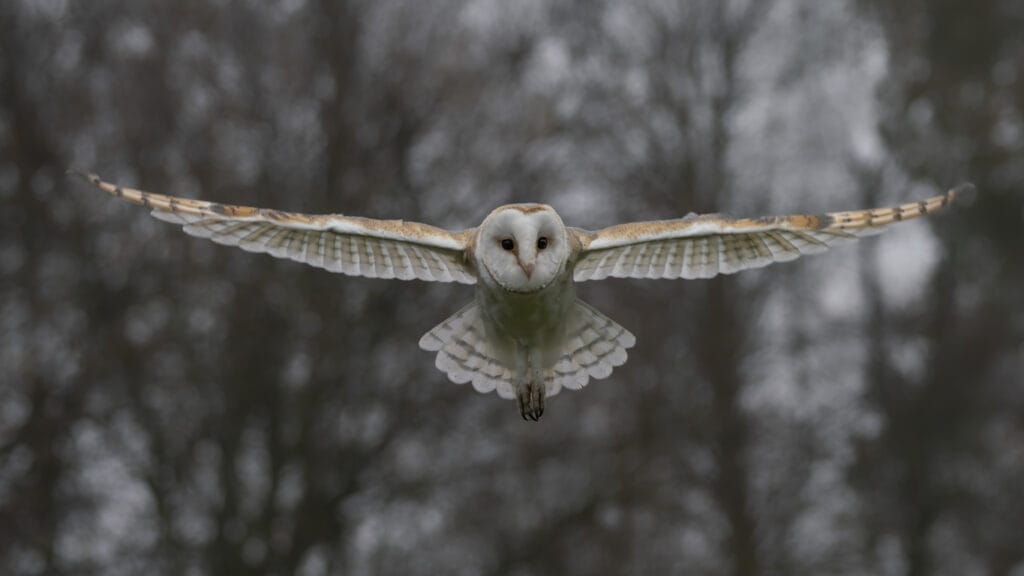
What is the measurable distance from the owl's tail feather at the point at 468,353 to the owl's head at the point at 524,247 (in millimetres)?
926

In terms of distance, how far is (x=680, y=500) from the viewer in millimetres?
19344

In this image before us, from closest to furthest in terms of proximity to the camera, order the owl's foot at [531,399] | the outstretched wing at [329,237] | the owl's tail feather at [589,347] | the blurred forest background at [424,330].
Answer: the outstretched wing at [329,237] → the owl's foot at [531,399] → the owl's tail feather at [589,347] → the blurred forest background at [424,330]

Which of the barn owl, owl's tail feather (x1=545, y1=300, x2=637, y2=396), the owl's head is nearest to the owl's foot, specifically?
the barn owl

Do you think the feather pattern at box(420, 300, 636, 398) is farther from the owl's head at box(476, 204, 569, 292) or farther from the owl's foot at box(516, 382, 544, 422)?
the owl's head at box(476, 204, 569, 292)

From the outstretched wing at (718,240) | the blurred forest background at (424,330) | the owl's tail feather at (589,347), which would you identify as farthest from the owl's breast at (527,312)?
the blurred forest background at (424,330)

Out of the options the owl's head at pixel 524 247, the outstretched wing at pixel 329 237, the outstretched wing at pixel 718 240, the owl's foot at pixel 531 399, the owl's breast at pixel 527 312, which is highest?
the outstretched wing at pixel 329 237

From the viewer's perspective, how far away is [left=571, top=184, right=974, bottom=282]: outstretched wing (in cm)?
500

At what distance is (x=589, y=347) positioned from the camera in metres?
5.92

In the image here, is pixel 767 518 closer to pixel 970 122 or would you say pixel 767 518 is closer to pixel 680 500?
pixel 680 500

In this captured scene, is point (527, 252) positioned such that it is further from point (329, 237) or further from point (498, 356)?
point (498, 356)

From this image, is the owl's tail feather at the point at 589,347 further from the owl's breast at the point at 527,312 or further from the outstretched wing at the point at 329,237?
the outstretched wing at the point at 329,237

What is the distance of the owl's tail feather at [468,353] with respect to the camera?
5.84 meters

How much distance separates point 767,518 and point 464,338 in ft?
45.8

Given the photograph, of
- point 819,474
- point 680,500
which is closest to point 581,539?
point 680,500
